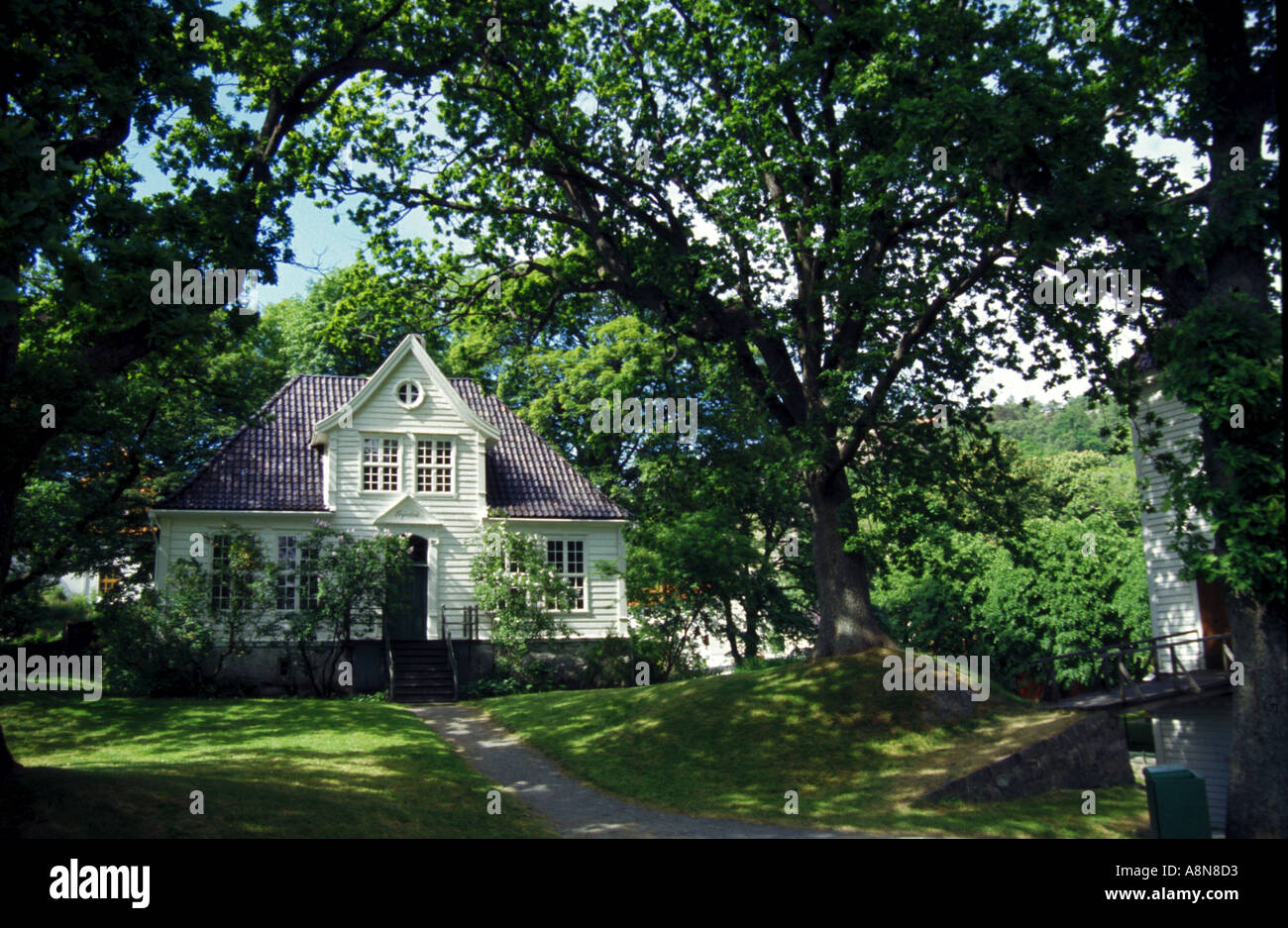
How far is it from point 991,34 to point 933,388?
630cm

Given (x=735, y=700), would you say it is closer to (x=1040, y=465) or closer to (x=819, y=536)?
(x=819, y=536)

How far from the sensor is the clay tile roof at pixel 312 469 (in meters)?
26.7

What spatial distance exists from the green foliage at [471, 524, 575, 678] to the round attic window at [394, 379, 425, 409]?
4536 mm

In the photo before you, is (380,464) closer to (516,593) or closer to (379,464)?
(379,464)

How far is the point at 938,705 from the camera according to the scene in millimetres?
17406

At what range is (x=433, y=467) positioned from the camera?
28844 mm

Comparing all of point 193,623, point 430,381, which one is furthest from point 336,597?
point 430,381

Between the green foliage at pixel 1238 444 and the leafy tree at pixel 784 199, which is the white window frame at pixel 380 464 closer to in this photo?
the leafy tree at pixel 784 199

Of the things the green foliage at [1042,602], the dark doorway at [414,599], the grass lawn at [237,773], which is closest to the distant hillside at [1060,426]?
the green foliage at [1042,602]

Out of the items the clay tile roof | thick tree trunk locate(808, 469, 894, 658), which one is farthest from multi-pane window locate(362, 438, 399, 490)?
thick tree trunk locate(808, 469, 894, 658)

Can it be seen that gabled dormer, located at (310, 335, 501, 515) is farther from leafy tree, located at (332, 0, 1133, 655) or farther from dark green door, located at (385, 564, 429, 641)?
leafy tree, located at (332, 0, 1133, 655)

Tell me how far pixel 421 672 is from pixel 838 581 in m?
13.0

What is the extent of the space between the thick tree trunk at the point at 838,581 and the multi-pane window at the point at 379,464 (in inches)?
579

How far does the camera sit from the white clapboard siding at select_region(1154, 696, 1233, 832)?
696 inches
